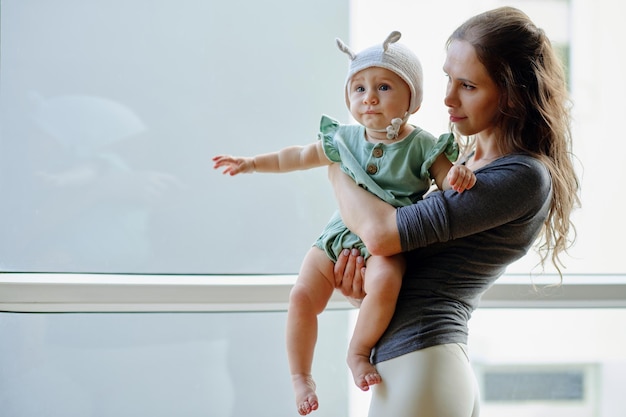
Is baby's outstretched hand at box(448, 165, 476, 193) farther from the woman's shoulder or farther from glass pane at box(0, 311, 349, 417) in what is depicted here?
glass pane at box(0, 311, 349, 417)

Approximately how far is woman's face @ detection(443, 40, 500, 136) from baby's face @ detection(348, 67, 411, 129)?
0.10 metres

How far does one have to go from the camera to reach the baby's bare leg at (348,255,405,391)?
1532mm

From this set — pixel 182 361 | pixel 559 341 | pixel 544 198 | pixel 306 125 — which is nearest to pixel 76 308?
pixel 182 361

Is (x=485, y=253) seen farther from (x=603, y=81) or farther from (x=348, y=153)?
(x=603, y=81)

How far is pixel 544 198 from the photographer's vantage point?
1.52 meters

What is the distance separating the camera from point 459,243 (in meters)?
1.53

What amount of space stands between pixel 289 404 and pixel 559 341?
0.97 meters

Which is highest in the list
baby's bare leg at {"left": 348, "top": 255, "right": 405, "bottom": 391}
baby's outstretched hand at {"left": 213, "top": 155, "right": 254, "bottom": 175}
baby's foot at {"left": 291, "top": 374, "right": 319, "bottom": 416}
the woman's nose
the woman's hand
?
the woman's nose

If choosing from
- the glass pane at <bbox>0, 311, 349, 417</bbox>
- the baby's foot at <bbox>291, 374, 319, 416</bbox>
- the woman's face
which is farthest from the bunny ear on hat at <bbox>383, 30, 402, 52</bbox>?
the glass pane at <bbox>0, 311, 349, 417</bbox>

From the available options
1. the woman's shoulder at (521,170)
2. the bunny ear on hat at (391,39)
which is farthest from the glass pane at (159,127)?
the woman's shoulder at (521,170)

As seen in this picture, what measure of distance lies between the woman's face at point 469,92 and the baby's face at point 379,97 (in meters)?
0.10

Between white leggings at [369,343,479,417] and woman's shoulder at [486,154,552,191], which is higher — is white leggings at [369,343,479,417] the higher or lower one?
the lower one

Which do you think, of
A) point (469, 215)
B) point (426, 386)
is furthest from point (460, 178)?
point (426, 386)

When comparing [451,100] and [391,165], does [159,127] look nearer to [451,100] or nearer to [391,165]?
[391,165]
